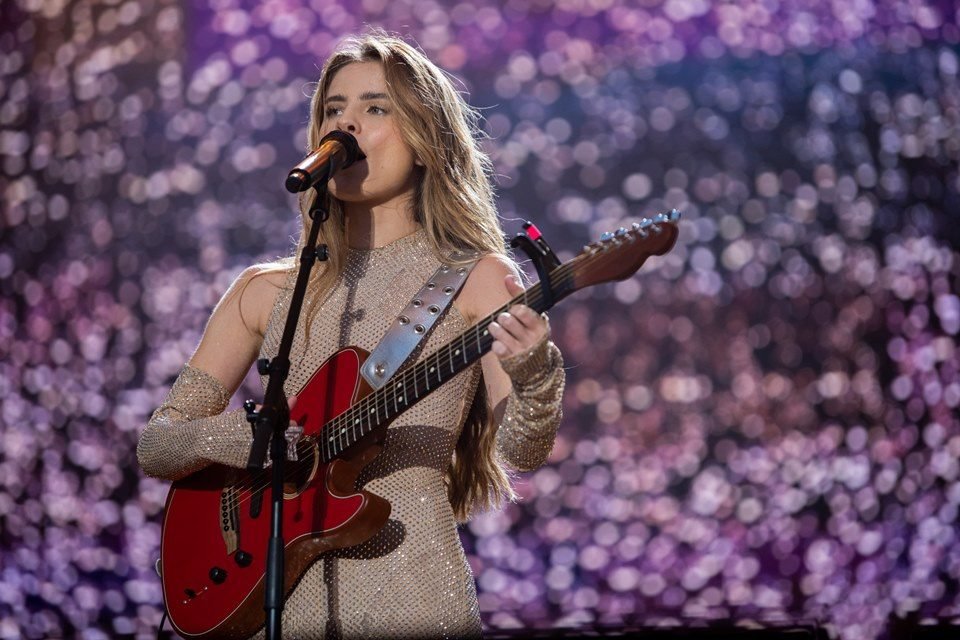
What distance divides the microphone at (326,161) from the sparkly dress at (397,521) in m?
0.27

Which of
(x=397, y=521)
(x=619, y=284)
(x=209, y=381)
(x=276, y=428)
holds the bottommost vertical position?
(x=619, y=284)

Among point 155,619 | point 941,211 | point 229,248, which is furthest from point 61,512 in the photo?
point 941,211

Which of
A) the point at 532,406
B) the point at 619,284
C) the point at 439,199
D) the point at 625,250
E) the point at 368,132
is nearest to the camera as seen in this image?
the point at 625,250

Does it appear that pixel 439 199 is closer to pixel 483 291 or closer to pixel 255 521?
pixel 483 291

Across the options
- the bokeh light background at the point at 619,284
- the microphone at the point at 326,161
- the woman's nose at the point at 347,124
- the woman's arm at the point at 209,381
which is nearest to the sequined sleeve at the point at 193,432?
the woman's arm at the point at 209,381

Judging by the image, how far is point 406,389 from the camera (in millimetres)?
1772

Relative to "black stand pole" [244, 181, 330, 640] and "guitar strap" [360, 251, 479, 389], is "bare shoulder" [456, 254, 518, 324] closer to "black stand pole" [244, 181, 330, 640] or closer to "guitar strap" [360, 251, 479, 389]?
"guitar strap" [360, 251, 479, 389]

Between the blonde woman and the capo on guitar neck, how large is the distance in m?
0.10

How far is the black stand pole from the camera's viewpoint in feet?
5.18

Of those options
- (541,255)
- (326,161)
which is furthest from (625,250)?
(326,161)

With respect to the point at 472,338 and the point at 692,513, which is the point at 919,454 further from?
the point at 472,338

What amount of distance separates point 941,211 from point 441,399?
2.61m

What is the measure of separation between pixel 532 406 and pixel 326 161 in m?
0.53

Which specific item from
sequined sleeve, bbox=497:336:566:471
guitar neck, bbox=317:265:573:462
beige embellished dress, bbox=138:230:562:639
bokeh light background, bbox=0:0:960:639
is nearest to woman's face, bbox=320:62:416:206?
beige embellished dress, bbox=138:230:562:639
